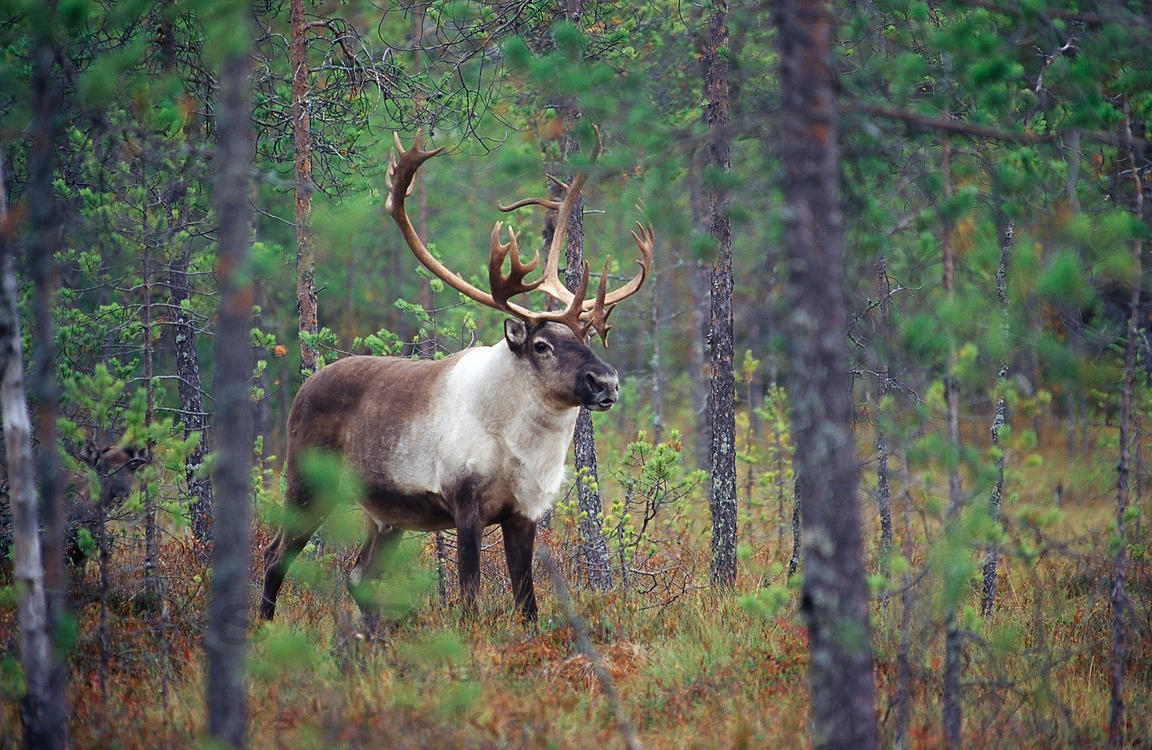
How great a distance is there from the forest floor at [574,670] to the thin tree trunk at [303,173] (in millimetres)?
2375

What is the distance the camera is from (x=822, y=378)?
3.96 meters

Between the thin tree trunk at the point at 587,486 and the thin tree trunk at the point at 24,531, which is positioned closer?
the thin tree trunk at the point at 24,531

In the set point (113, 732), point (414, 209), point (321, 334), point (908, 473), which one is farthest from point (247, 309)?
point (414, 209)

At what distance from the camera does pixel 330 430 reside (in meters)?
7.99

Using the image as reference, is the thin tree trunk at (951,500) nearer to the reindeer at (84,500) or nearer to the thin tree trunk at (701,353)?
the reindeer at (84,500)

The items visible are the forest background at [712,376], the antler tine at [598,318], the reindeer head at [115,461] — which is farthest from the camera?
the antler tine at [598,318]

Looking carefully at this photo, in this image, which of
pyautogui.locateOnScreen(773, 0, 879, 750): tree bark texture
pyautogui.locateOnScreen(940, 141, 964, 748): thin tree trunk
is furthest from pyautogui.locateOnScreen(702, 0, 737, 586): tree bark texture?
pyautogui.locateOnScreen(773, 0, 879, 750): tree bark texture

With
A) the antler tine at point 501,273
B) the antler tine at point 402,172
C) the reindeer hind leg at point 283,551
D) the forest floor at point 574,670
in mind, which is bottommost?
the forest floor at point 574,670

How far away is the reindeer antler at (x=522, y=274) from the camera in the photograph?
7258 mm

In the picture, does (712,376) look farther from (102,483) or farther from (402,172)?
(102,483)

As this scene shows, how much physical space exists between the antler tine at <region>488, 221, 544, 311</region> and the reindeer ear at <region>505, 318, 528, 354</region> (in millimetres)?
228

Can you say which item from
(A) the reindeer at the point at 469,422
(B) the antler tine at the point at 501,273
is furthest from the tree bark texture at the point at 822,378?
(B) the antler tine at the point at 501,273

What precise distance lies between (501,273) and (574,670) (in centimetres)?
293

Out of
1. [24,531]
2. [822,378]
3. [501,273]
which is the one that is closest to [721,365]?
[501,273]
